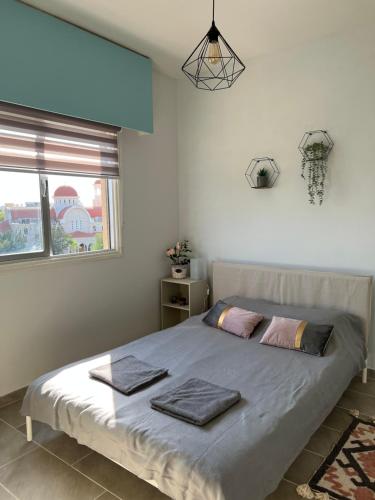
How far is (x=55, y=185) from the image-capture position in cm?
300

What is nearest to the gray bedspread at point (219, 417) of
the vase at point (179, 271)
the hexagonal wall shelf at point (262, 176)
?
the vase at point (179, 271)

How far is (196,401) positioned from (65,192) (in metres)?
2.01

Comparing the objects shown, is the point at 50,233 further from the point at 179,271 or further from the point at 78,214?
the point at 179,271

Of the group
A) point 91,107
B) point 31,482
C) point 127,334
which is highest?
point 91,107

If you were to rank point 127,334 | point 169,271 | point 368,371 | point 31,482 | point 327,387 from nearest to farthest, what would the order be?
point 31,482 → point 327,387 → point 368,371 → point 127,334 → point 169,271

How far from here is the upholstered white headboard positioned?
295 centimetres

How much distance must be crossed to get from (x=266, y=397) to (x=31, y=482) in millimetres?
1336

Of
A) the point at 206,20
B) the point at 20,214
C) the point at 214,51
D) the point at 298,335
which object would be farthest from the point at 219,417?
the point at 206,20

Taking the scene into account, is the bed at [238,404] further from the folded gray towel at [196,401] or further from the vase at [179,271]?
the vase at [179,271]

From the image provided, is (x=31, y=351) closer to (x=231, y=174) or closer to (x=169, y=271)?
(x=169, y=271)

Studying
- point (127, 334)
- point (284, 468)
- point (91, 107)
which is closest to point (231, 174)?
point (91, 107)

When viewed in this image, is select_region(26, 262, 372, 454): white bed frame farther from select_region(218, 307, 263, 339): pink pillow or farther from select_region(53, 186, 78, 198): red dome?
select_region(53, 186, 78, 198): red dome

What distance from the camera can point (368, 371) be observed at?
3.11 meters

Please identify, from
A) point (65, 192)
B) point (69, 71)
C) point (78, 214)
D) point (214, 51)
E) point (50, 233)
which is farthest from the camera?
point (78, 214)
